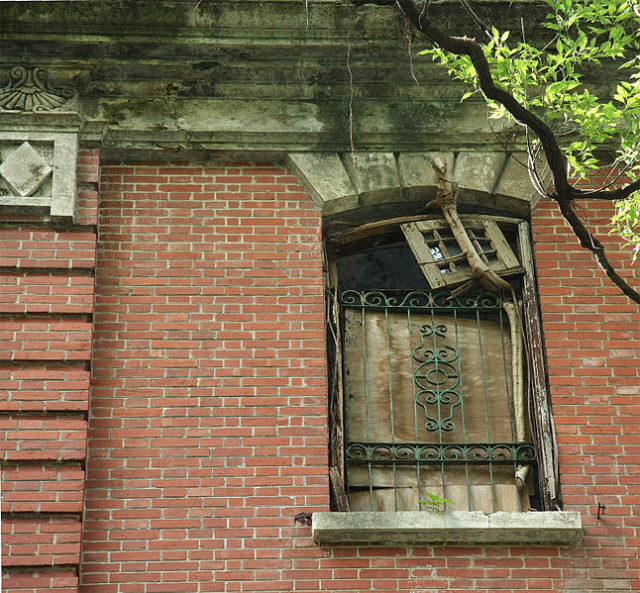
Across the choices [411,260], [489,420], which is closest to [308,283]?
[411,260]

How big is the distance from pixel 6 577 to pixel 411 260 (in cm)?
372

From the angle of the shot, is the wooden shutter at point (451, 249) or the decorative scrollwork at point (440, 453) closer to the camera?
the decorative scrollwork at point (440, 453)

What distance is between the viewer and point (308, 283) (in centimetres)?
867

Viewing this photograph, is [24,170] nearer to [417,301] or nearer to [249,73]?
[249,73]

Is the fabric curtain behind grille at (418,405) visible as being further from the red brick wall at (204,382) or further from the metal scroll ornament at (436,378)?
the red brick wall at (204,382)

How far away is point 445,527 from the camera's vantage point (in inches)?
305

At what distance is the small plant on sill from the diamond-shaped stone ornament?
3.47 m

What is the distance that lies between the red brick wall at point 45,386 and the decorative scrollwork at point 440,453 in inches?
75.2

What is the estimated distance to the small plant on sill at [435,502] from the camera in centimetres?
777

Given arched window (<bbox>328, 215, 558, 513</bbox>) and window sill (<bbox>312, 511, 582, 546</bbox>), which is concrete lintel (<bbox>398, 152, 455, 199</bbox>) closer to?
arched window (<bbox>328, 215, 558, 513</bbox>)

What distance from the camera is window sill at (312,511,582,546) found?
771 cm

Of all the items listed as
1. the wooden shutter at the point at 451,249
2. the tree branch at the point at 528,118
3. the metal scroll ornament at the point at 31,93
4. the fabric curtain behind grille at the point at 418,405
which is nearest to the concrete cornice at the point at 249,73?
the metal scroll ornament at the point at 31,93

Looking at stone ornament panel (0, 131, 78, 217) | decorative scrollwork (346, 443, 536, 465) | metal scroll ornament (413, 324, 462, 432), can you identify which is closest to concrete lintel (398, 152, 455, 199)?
metal scroll ornament (413, 324, 462, 432)

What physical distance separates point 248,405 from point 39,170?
2260 millimetres
